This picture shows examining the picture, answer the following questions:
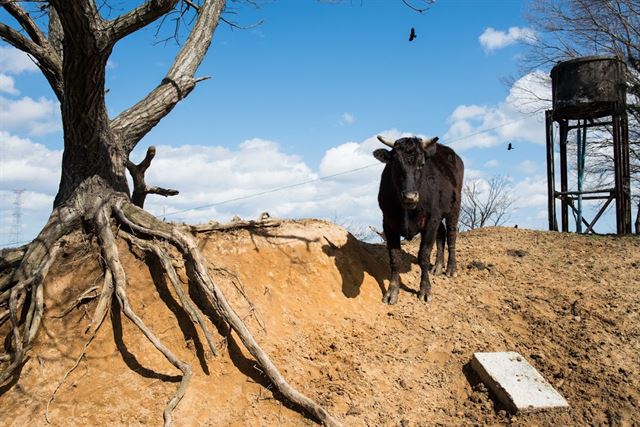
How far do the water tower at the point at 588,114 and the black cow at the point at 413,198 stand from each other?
6469 mm

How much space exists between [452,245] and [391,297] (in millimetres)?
2159

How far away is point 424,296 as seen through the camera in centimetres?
788

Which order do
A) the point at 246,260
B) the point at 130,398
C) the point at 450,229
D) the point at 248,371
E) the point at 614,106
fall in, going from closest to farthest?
1. the point at 130,398
2. the point at 248,371
3. the point at 246,260
4. the point at 450,229
5. the point at 614,106

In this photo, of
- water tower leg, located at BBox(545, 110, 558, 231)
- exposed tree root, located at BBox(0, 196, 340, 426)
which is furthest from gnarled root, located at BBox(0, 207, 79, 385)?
water tower leg, located at BBox(545, 110, 558, 231)

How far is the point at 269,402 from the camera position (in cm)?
536

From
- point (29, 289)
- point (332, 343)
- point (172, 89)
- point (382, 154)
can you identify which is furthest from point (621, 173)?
point (29, 289)

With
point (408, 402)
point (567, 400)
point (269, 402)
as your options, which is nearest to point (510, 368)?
point (567, 400)

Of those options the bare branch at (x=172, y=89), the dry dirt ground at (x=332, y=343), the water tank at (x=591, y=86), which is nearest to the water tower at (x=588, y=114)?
the water tank at (x=591, y=86)

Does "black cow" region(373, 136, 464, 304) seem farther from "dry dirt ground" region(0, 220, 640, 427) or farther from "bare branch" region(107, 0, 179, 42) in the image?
"bare branch" region(107, 0, 179, 42)

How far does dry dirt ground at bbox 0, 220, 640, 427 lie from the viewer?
526 cm

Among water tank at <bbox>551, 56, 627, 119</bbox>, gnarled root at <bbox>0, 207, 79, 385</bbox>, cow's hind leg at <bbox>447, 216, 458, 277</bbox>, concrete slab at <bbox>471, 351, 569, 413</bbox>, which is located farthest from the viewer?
water tank at <bbox>551, 56, 627, 119</bbox>

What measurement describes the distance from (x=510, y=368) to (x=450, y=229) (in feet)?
11.4

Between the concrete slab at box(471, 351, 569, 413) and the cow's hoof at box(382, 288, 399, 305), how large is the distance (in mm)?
1471

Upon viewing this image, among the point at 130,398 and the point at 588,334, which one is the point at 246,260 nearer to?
the point at 130,398
